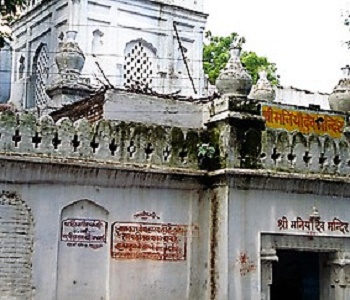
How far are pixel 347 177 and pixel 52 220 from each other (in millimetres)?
4204

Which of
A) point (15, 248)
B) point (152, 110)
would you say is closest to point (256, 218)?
point (152, 110)

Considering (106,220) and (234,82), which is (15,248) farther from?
(234,82)

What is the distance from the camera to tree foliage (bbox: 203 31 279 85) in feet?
104

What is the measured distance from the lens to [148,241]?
9742 mm

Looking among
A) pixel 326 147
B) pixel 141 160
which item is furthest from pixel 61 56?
pixel 326 147

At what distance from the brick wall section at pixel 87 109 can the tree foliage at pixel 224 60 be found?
745 inches

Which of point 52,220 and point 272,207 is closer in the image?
point 52,220

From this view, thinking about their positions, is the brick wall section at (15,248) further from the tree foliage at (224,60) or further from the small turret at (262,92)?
the tree foliage at (224,60)

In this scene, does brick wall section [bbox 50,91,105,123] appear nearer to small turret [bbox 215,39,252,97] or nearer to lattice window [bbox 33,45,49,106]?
small turret [bbox 215,39,252,97]

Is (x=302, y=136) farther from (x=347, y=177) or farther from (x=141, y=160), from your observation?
(x=141, y=160)

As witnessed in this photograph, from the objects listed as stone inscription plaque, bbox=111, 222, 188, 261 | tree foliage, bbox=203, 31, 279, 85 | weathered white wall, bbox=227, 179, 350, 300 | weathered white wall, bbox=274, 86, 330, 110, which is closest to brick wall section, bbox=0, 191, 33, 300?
stone inscription plaque, bbox=111, 222, 188, 261

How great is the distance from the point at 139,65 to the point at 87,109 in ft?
28.2

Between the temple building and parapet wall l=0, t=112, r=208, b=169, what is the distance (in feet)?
0.05

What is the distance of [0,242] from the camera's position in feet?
29.2
